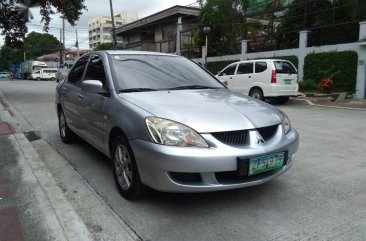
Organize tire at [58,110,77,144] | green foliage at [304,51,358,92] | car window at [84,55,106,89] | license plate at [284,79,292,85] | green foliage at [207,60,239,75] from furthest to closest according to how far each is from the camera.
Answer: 1. green foliage at [207,60,239,75]
2. green foliage at [304,51,358,92]
3. license plate at [284,79,292,85]
4. tire at [58,110,77,144]
5. car window at [84,55,106,89]

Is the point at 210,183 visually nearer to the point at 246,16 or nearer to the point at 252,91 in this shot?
the point at 252,91

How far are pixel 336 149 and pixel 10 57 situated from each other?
10748 cm

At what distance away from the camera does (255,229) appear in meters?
3.29

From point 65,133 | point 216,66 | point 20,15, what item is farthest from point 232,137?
point 216,66

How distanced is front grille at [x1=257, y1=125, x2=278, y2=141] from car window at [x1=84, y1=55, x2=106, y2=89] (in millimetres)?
2007

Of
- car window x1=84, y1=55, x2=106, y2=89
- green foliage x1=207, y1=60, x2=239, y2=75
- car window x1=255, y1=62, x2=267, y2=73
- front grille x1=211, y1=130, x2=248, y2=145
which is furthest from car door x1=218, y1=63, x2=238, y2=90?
front grille x1=211, y1=130, x2=248, y2=145

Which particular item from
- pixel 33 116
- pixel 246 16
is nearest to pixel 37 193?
pixel 33 116

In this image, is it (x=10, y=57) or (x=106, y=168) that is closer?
(x=106, y=168)

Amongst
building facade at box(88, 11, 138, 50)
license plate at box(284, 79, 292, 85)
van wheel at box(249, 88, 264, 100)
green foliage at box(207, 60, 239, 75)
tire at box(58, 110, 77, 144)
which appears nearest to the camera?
tire at box(58, 110, 77, 144)

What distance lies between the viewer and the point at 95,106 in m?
4.72

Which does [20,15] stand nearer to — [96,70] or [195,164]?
[96,70]

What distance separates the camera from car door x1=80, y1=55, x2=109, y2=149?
14.8ft

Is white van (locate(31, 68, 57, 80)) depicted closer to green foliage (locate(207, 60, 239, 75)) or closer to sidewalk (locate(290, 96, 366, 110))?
green foliage (locate(207, 60, 239, 75))

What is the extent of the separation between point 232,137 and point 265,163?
42 cm
